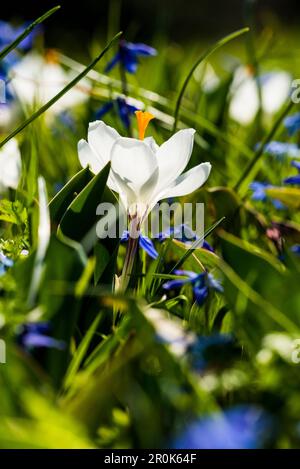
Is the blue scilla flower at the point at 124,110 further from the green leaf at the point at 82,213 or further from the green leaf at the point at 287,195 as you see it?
the green leaf at the point at 82,213

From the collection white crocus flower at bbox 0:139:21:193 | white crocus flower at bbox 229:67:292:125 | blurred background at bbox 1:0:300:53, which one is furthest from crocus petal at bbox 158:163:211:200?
blurred background at bbox 1:0:300:53

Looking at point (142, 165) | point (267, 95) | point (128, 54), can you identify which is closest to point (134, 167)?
point (142, 165)

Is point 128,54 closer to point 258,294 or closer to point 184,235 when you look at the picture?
point 184,235

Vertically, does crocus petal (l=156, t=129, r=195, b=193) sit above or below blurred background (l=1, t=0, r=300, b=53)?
below

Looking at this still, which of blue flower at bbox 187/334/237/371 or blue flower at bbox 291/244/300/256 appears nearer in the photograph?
blue flower at bbox 187/334/237/371

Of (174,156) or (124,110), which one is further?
(124,110)

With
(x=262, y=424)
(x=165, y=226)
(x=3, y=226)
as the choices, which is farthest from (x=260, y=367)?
(x=3, y=226)

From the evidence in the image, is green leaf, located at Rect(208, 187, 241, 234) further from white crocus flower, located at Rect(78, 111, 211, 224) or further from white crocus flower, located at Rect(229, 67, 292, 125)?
white crocus flower, located at Rect(229, 67, 292, 125)
